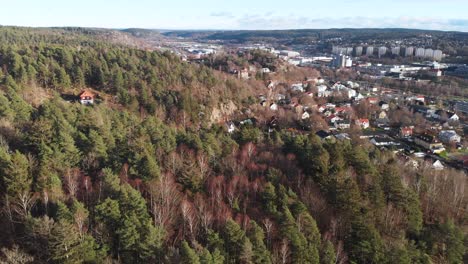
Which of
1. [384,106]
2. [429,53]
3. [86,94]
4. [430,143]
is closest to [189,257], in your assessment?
[86,94]

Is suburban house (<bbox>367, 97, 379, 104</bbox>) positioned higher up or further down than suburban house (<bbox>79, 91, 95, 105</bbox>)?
further down

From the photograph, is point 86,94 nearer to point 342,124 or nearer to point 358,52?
point 342,124

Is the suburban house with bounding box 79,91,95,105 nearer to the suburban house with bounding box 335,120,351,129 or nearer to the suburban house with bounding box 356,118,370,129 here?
the suburban house with bounding box 335,120,351,129

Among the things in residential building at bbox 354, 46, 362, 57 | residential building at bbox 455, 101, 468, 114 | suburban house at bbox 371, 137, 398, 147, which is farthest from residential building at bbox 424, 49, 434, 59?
suburban house at bbox 371, 137, 398, 147

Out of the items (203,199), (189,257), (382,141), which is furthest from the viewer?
(382,141)

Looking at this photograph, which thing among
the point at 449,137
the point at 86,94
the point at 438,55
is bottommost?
the point at 449,137

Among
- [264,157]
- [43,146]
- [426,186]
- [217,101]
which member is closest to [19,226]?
[43,146]

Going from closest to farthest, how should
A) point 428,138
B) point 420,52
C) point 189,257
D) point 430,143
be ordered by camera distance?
point 189,257
point 430,143
point 428,138
point 420,52
